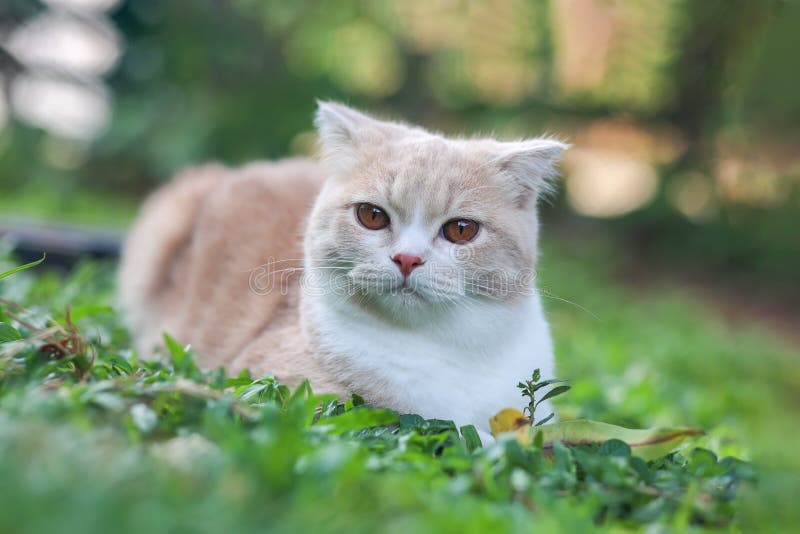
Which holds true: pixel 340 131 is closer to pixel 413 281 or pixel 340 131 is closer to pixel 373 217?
pixel 373 217

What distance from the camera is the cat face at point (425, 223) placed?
2.45 m

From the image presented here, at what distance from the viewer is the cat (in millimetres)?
2477

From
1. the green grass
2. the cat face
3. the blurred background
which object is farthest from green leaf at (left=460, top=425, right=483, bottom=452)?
the blurred background

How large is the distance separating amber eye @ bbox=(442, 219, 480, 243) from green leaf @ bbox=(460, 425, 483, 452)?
0.67 meters

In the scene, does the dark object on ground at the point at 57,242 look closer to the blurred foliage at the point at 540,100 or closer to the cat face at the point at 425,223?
the cat face at the point at 425,223

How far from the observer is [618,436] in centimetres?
215

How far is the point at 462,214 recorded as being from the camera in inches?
100

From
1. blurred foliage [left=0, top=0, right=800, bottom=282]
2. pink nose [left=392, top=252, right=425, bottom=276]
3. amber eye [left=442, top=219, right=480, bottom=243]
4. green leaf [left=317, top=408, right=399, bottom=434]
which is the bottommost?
green leaf [left=317, top=408, right=399, bottom=434]

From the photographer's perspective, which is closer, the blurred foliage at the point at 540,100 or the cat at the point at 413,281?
the cat at the point at 413,281

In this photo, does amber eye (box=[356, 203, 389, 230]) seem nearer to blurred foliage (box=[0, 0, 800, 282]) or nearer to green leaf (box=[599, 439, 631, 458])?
green leaf (box=[599, 439, 631, 458])

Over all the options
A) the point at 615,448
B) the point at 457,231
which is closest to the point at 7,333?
the point at 457,231

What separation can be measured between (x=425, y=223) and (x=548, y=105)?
642 cm

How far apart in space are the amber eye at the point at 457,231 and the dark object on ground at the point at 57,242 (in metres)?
2.76

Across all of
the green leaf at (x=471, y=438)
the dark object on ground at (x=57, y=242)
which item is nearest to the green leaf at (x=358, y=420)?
the green leaf at (x=471, y=438)
